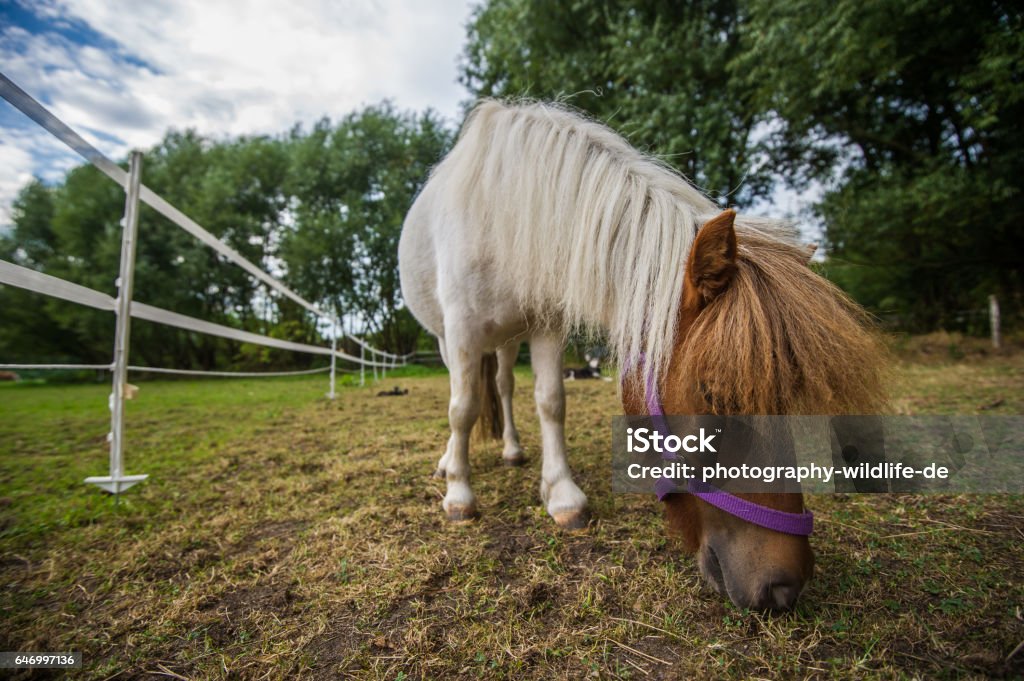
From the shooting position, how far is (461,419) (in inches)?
90.7

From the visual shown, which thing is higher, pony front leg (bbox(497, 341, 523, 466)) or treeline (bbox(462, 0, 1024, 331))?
treeline (bbox(462, 0, 1024, 331))

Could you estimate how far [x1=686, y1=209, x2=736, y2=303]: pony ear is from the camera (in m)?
1.18

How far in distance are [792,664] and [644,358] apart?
87cm

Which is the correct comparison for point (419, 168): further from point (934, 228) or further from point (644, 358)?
point (644, 358)

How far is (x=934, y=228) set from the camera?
7480mm

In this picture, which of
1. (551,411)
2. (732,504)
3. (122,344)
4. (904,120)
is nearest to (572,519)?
(551,411)

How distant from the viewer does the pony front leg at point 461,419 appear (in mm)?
2160

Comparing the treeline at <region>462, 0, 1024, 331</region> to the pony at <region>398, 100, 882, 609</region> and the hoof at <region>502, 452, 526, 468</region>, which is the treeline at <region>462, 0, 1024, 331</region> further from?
the hoof at <region>502, 452, 526, 468</region>

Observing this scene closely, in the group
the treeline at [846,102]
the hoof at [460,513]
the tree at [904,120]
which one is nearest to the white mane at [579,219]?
the hoof at [460,513]

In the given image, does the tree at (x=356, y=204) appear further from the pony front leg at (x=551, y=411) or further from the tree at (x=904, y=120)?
the pony front leg at (x=551, y=411)

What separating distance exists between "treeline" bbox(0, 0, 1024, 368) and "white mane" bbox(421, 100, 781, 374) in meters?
0.36

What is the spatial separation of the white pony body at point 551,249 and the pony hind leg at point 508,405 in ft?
2.24

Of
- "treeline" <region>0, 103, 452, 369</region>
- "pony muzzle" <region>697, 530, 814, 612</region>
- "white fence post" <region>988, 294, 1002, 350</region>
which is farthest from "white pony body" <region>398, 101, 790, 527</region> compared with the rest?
"treeline" <region>0, 103, 452, 369</region>

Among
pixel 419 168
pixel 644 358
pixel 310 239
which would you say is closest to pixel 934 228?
pixel 644 358
